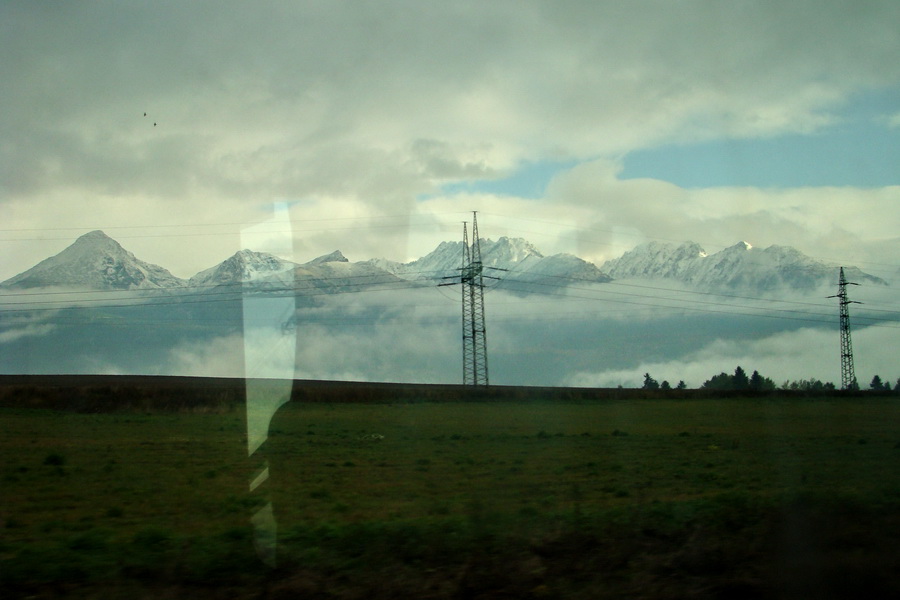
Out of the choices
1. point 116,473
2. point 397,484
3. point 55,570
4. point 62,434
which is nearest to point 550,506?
point 397,484

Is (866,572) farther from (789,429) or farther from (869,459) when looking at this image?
(789,429)

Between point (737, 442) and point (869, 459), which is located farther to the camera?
point (737, 442)

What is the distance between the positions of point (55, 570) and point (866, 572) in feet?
35.9

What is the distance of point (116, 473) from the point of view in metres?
21.8

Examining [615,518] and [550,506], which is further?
[550,506]

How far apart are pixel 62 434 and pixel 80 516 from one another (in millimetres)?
22487

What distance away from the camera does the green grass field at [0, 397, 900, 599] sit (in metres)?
10.1

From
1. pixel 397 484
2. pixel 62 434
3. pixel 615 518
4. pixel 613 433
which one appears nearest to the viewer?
pixel 615 518

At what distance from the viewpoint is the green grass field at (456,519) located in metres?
10.1

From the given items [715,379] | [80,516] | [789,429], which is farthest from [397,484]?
[715,379]

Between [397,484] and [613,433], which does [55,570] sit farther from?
[613,433]

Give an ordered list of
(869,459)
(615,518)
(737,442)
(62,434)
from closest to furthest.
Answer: (615,518) → (869,459) → (737,442) → (62,434)

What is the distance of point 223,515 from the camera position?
15312 mm

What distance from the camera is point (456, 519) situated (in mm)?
13508
